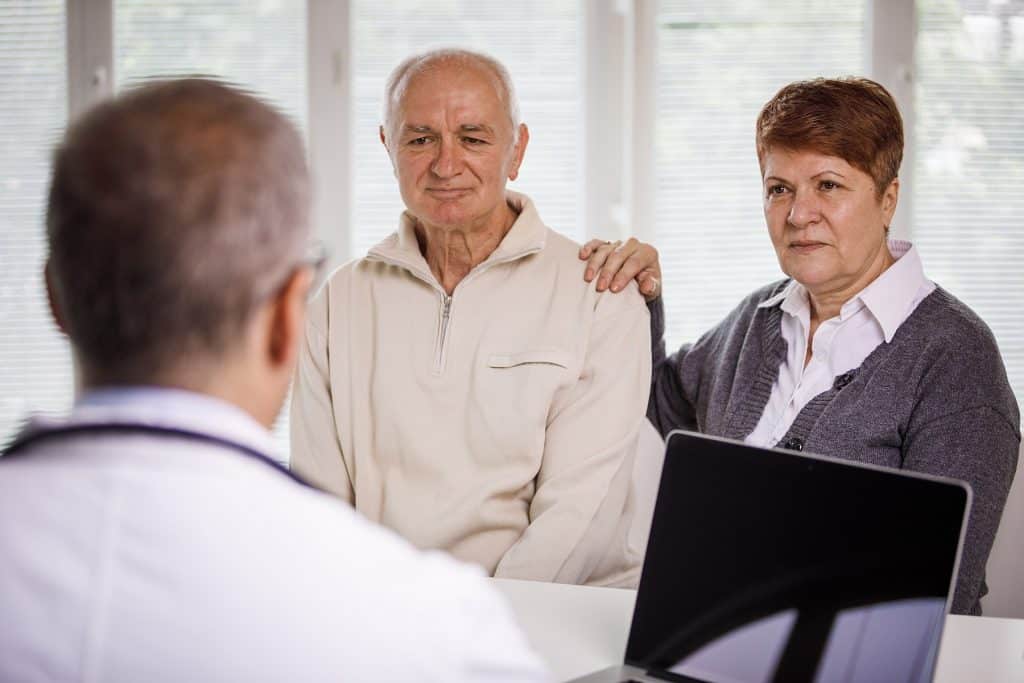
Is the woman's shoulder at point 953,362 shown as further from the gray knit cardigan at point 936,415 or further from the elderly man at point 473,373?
the elderly man at point 473,373

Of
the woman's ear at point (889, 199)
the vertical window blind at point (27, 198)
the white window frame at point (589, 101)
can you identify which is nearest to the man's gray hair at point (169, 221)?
the woman's ear at point (889, 199)

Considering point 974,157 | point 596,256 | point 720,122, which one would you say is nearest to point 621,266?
point 596,256

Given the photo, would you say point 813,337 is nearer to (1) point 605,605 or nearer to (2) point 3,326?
(1) point 605,605

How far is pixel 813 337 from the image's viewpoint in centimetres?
189

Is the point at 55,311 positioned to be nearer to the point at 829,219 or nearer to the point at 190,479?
the point at 190,479

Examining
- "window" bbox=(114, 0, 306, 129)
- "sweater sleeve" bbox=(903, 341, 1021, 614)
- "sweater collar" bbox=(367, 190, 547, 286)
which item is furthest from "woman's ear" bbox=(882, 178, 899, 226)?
"window" bbox=(114, 0, 306, 129)

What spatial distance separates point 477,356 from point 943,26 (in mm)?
1984

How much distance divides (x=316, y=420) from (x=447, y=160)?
1.66ft

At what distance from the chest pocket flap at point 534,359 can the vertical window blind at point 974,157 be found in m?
1.68

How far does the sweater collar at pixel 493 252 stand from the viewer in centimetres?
192

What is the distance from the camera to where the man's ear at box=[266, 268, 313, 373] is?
2.43 ft

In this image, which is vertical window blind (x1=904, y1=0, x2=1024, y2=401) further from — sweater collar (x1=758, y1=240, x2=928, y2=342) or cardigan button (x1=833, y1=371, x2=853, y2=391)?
cardigan button (x1=833, y1=371, x2=853, y2=391)

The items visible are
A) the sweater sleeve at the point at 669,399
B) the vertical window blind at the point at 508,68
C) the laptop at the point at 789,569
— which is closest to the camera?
the laptop at the point at 789,569

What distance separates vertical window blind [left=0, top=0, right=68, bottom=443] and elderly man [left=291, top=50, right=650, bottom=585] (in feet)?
5.53
